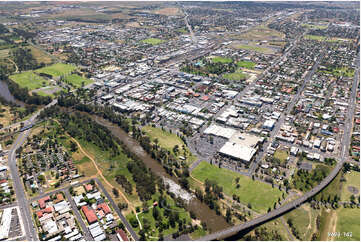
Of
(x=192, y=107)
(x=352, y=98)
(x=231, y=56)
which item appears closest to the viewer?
(x=192, y=107)

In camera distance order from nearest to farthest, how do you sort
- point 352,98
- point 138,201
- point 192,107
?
point 138,201, point 192,107, point 352,98

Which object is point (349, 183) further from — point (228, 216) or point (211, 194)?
point (211, 194)

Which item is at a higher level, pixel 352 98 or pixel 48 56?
pixel 48 56

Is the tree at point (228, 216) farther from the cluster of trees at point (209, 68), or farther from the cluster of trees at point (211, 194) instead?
the cluster of trees at point (209, 68)

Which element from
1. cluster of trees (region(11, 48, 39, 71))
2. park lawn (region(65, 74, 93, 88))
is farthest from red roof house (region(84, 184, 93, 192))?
cluster of trees (region(11, 48, 39, 71))

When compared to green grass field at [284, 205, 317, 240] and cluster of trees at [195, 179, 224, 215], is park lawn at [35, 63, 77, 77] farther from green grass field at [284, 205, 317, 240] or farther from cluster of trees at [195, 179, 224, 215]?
green grass field at [284, 205, 317, 240]

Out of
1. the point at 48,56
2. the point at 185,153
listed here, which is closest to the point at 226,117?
the point at 185,153

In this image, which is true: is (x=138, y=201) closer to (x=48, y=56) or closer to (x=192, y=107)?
(x=192, y=107)
